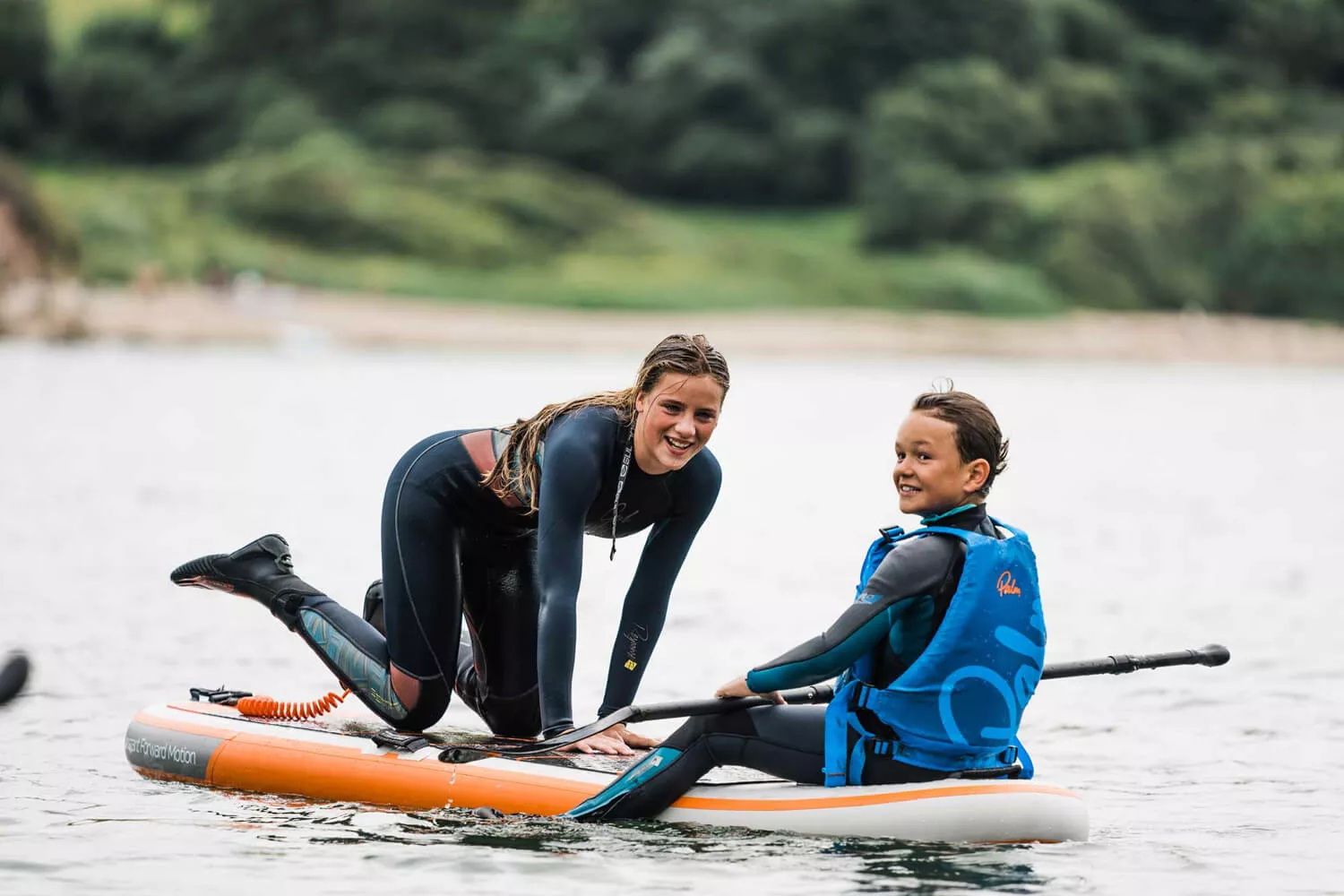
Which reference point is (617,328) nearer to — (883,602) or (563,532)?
(563,532)

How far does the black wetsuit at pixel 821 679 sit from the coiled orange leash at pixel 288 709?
1.56 meters

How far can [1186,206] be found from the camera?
195 feet

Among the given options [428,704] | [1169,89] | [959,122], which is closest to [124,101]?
[959,122]

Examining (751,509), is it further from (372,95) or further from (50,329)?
(372,95)

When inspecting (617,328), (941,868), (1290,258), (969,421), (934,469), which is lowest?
(941,868)

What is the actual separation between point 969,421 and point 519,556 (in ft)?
7.09

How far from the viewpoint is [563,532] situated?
674cm

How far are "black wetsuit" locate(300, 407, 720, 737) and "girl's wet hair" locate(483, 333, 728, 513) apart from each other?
0.06m

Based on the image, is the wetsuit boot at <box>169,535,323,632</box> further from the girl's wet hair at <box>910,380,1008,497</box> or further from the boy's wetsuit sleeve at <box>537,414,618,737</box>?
the girl's wet hair at <box>910,380,1008,497</box>

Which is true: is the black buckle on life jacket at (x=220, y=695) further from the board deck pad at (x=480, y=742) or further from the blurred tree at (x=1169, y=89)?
the blurred tree at (x=1169, y=89)

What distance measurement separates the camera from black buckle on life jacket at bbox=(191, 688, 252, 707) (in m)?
8.21

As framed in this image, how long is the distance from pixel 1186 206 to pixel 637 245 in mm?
16667

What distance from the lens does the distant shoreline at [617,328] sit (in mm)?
47250

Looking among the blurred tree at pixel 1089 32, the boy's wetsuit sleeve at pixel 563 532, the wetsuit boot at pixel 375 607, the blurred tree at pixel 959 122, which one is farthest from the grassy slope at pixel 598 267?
the boy's wetsuit sleeve at pixel 563 532
